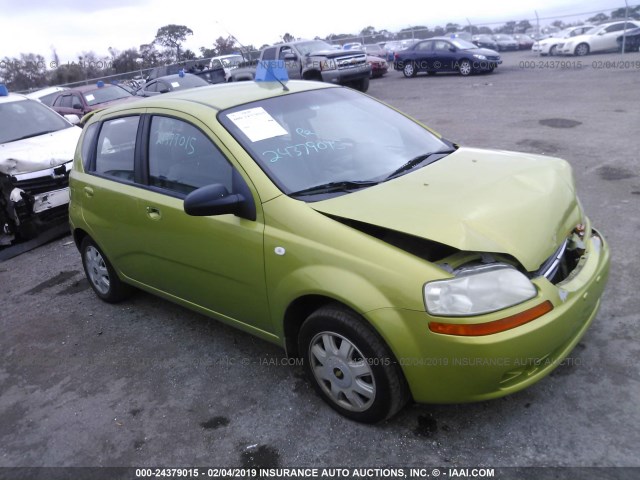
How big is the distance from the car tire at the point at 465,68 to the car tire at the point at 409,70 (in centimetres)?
233

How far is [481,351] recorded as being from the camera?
2.39m

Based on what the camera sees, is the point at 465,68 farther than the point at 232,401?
Yes

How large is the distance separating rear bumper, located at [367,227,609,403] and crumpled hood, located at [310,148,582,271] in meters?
0.26

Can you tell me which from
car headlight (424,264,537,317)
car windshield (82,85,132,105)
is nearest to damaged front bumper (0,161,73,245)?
car headlight (424,264,537,317)

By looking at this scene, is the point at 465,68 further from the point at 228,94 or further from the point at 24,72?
the point at 24,72

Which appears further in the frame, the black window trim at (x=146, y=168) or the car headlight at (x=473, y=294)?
the black window trim at (x=146, y=168)

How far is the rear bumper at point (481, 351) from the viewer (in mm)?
2412

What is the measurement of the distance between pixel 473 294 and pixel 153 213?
225 centimetres

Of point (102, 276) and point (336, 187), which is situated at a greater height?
point (336, 187)

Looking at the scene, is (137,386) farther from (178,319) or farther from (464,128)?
(464,128)

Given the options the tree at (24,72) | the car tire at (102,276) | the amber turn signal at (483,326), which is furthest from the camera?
the tree at (24,72)

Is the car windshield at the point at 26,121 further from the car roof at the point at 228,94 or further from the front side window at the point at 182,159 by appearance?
the front side window at the point at 182,159

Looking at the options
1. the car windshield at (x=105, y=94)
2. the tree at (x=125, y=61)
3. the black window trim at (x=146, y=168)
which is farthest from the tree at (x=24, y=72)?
the black window trim at (x=146, y=168)

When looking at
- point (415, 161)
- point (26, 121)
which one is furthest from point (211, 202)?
point (26, 121)
